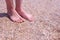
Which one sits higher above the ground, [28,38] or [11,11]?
[11,11]

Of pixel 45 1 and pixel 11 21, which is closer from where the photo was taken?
pixel 11 21

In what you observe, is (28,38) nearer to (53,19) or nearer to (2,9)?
(53,19)

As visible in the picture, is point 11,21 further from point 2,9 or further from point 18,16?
point 2,9

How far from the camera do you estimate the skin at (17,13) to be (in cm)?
161

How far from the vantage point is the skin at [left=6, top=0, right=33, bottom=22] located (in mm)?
1611

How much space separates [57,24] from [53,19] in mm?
96

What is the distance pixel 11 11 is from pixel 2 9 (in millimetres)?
204

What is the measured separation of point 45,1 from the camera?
2.04 meters

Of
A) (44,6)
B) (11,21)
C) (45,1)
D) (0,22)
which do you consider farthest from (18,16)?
(45,1)

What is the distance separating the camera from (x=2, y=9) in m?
1.81

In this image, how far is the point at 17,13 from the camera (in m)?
1.65

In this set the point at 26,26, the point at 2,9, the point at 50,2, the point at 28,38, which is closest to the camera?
the point at 28,38

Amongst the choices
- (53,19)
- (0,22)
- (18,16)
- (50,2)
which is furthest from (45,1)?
(0,22)

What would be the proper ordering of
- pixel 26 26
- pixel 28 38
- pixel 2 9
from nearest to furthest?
pixel 28 38 < pixel 26 26 < pixel 2 9
